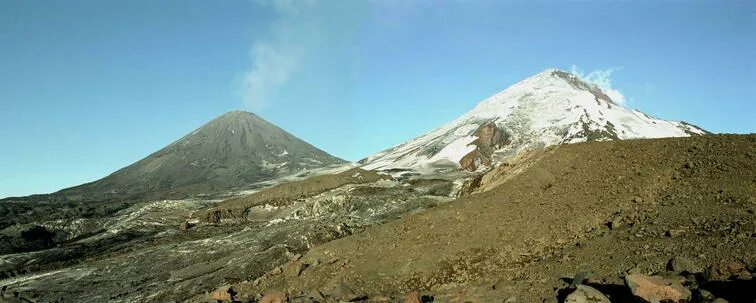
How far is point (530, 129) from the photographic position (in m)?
108

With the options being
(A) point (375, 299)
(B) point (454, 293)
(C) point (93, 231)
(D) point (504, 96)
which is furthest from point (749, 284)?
(D) point (504, 96)

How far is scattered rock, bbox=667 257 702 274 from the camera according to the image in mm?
11672

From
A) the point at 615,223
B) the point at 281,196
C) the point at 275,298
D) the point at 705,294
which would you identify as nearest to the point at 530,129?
the point at 281,196

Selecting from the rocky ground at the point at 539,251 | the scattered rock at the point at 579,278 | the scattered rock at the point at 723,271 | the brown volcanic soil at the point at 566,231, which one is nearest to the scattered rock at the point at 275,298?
the rocky ground at the point at 539,251

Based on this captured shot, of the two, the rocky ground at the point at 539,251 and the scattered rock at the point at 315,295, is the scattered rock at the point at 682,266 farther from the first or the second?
the scattered rock at the point at 315,295

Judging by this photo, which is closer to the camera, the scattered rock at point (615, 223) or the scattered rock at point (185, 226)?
the scattered rock at point (615, 223)

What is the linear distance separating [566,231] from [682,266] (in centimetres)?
513

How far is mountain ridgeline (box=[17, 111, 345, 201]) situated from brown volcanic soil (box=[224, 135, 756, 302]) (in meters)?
101

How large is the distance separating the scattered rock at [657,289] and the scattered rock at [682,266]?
3.33ft

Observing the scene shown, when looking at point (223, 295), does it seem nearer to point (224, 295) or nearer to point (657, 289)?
point (224, 295)

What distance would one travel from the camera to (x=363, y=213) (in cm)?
4253

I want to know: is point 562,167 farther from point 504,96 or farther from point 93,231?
point 504,96

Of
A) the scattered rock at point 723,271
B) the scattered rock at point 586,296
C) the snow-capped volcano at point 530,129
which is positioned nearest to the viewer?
the scattered rock at point 723,271

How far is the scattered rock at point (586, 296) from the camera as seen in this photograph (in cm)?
1089
